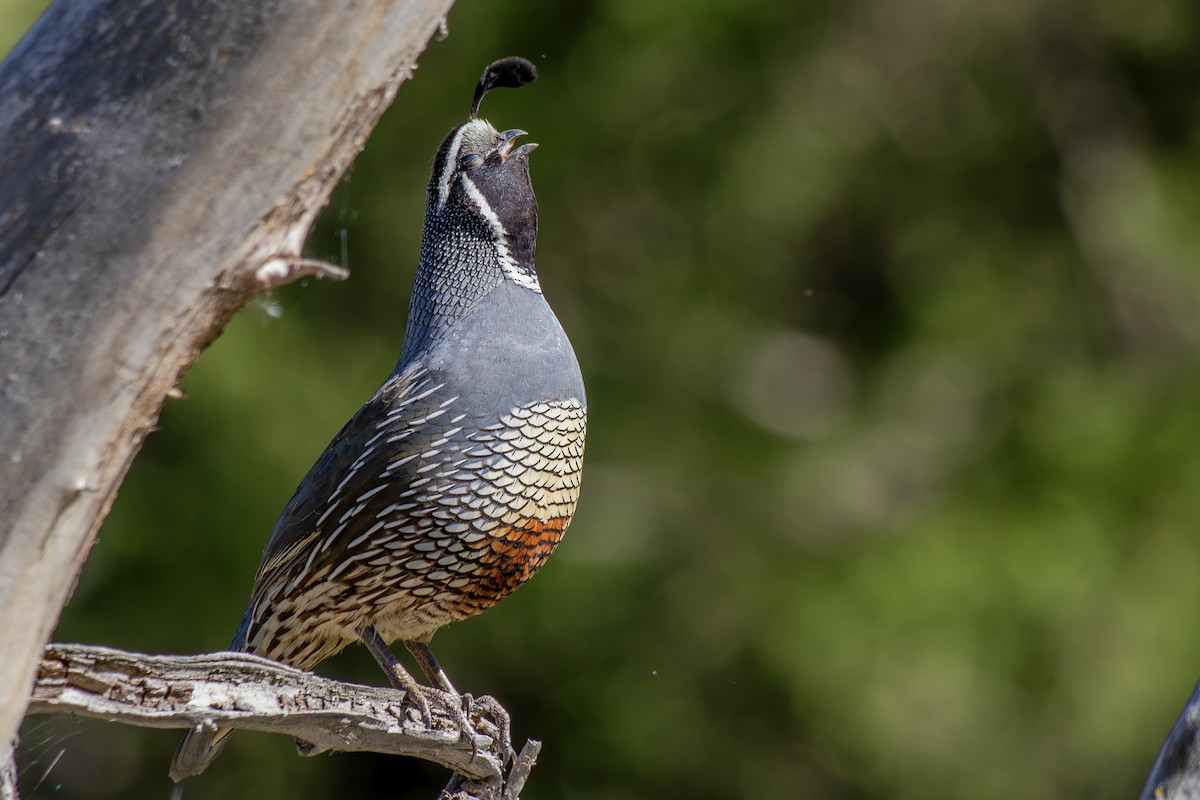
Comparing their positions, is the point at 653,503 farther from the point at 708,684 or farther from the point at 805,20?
the point at 805,20

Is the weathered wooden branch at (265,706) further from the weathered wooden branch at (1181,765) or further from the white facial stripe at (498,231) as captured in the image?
the weathered wooden branch at (1181,765)

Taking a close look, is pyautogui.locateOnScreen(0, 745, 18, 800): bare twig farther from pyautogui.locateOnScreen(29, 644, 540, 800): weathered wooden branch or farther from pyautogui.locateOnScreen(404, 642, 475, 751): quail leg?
pyautogui.locateOnScreen(404, 642, 475, 751): quail leg

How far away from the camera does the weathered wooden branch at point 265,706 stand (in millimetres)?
2197

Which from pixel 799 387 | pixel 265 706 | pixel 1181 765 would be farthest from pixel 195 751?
pixel 799 387

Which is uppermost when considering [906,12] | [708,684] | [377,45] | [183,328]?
[377,45]

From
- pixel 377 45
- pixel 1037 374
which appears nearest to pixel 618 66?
pixel 1037 374

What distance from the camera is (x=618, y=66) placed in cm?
654

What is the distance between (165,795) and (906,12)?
5.45 m

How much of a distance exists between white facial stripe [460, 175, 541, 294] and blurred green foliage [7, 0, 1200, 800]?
7.36 ft

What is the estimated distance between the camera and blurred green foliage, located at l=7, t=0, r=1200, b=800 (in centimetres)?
577

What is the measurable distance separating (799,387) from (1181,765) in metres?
4.77

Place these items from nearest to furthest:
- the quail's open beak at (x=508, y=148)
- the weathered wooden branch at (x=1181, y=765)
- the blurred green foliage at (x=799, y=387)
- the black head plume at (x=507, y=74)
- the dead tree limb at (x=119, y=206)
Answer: the dead tree limb at (x=119, y=206), the weathered wooden branch at (x=1181, y=765), the quail's open beak at (x=508, y=148), the black head plume at (x=507, y=74), the blurred green foliage at (x=799, y=387)

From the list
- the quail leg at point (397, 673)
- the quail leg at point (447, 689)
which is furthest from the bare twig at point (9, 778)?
the quail leg at point (447, 689)

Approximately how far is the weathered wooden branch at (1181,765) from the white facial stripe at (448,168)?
2015 mm
